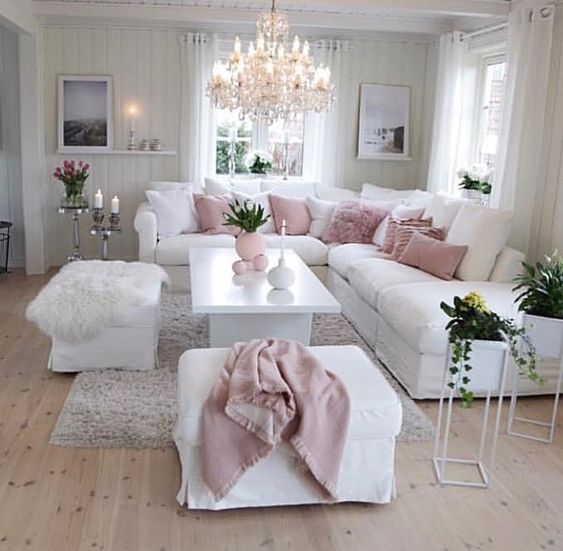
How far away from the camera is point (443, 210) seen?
5.30 meters

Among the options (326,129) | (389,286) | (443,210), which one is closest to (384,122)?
(326,129)

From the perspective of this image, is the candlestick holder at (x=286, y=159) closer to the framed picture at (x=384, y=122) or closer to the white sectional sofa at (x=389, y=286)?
the white sectional sofa at (x=389, y=286)

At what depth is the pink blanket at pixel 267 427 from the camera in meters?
2.54

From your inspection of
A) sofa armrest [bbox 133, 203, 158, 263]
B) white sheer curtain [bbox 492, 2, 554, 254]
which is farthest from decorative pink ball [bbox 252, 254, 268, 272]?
white sheer curtain [bbox 492, 2, 554, 254]

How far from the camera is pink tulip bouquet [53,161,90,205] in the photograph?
20.2 ft

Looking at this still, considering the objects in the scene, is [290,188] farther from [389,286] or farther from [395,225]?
[389,286]

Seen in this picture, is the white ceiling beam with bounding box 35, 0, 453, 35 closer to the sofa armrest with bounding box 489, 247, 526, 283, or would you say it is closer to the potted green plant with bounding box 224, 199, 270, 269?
the potted green plant with bounding box 224, 199, 270, 269

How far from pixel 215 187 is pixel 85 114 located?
146 cm

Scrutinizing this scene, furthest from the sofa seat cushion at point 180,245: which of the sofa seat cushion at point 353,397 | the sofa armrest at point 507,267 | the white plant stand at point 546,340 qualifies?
the white plant stand at point 546,340

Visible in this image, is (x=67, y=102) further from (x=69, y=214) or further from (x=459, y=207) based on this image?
(x=459, y=207)

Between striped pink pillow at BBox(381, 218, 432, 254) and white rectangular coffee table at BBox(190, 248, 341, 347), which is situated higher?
striped pink pillow at BBox(381, 218, 432, 254)

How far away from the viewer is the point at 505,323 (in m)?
2.93

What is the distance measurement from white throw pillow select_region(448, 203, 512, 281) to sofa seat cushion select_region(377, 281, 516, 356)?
22cm

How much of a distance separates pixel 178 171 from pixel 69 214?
44.6 inches
